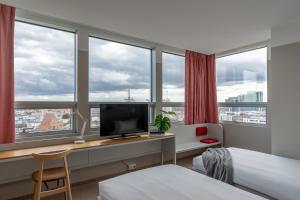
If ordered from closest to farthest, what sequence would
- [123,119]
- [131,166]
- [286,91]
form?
[286,91] < [123,119] < [131,166]

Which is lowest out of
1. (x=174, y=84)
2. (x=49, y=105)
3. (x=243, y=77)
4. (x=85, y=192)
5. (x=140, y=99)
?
(x=85, y=192)

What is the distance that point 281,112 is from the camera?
127 inches

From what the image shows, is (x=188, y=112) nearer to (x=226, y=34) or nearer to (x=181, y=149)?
(x=181, y=149)

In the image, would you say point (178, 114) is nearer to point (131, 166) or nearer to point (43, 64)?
point (131, 166)

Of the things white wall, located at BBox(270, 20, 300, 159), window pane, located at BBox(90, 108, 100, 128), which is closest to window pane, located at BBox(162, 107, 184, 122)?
window pane, located at BBox(90, 108, 100, 128)

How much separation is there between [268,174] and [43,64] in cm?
354

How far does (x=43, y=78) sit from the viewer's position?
303 centimetres

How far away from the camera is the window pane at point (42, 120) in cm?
282

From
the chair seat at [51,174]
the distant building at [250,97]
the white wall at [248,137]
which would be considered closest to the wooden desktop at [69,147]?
the chair seat at [51,174]

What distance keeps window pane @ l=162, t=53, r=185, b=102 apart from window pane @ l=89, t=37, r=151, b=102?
44cm

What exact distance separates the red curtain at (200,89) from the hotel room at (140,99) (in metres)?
0.05

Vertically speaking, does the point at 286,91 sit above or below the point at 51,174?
above

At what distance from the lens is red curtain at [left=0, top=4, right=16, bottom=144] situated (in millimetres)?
2529

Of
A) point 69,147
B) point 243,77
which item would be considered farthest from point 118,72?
point 243,77
